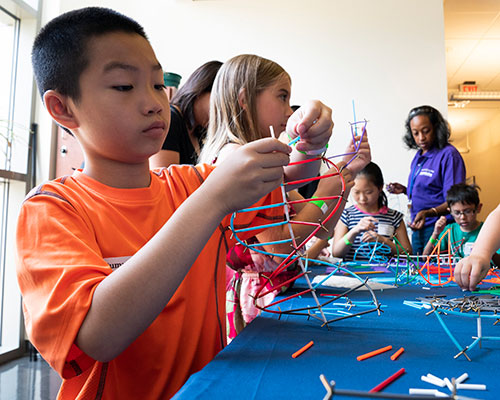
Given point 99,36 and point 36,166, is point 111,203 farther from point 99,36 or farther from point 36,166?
point 36,166

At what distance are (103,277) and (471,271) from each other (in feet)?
2.38

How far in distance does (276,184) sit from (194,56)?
10.4 ft

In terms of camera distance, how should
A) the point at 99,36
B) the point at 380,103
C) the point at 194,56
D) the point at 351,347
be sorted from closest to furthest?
the point at 351,347 < the point at 99,36 < the point at 380,103 < the point at 194,56

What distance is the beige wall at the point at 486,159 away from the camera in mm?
7855

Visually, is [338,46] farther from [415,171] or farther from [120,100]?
[120,100]

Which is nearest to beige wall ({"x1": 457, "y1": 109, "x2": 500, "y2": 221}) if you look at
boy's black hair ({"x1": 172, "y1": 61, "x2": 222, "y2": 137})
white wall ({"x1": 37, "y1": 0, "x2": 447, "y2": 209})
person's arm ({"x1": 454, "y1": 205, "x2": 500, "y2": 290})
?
white wall ({"x1": 37, "y1": 0, "x2": 447, "y2": 209})

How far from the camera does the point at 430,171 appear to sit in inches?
102

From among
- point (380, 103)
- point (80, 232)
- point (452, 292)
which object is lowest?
point (452, 292)

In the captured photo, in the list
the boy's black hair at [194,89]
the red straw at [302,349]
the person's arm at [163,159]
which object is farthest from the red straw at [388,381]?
the boy's black hair at [194,89]

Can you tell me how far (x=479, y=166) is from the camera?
874cm

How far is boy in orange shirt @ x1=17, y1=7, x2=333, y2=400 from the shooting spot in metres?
0.45

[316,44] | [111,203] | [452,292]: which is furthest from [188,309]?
[316,44]

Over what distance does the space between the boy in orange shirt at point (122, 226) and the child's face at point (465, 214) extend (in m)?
1.79

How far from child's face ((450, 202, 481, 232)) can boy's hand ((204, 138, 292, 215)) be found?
203cm
